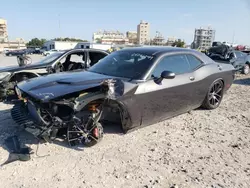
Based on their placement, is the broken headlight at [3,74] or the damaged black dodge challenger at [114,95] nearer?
the damaged black dodge challenger at [114,95]

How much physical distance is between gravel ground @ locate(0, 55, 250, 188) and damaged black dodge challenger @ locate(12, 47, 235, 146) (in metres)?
0.28

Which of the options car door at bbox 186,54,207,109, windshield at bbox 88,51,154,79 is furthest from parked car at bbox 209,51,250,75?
windshield at bbox 88,51,154,79

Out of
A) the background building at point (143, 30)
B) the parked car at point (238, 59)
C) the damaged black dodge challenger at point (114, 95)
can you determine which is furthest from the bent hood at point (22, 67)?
the background building at point (143, 30)

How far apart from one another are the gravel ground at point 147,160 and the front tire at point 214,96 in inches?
33.9

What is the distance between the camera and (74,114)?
3.41 metres

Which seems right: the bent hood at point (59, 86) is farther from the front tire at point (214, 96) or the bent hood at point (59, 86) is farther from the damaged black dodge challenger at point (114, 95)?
the front tire at point (214, 96)

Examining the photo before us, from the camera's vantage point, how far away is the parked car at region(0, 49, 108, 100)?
19.4 feet

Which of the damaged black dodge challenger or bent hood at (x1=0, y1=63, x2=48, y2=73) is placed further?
bent hood at (x1=0, y1=63, x2=48, y2=73)

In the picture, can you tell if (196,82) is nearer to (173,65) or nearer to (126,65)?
(173,65)

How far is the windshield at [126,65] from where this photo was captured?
13.3 feet

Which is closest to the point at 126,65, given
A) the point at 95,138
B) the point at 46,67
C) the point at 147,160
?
the point at 95,138

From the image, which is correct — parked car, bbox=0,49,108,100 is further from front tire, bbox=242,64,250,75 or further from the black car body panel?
front tire, bbox=242,64,250,75

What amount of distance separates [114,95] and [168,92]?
3.99 feet

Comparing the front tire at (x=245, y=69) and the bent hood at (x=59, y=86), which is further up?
the bent hood at (x=59, y=86)
